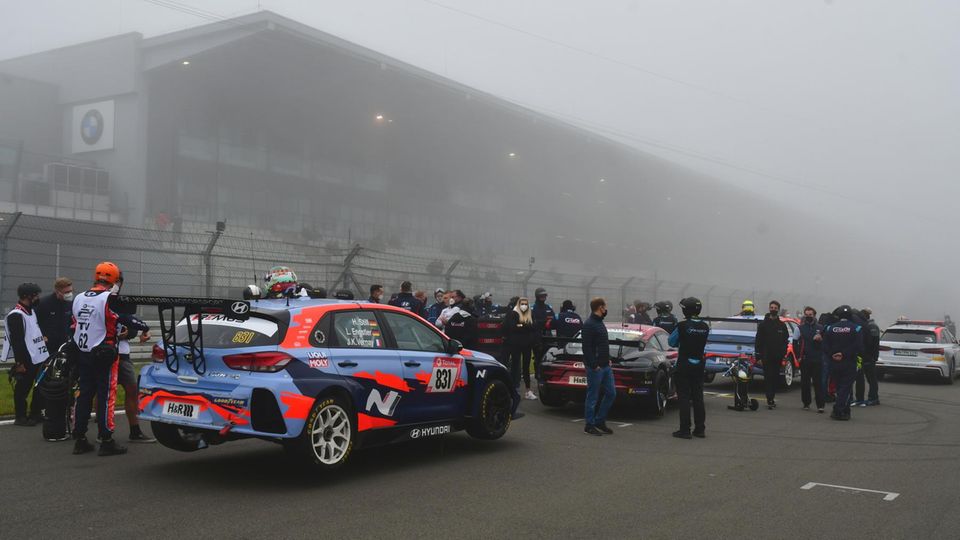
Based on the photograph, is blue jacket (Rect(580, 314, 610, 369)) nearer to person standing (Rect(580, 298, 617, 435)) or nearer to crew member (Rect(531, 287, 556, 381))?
person standing (Rect(580, 298, 617, 435))

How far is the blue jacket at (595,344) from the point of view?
936cm

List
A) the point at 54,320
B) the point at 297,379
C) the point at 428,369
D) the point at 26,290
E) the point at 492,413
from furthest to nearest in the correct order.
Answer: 1. the point at 54,320
2. the point at 26,290
3. the point at 492,413
4. the point at 428,369
5. the point at 297,379

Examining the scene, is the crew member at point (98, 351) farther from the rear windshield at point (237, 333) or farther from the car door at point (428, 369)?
the car door at point (428, 369)

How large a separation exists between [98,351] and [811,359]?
10334 millimetres

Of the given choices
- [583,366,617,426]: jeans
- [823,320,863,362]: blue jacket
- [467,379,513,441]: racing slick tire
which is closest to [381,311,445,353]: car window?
[467,379,513,441]: racing slick tire

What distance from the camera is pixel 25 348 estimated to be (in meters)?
8.56

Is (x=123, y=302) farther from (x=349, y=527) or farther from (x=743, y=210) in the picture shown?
(x=743, y=210)

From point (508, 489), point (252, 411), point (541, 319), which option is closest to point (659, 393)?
point (541, 319)

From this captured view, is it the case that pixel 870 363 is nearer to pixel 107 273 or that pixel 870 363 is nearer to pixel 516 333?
pixel 516 333

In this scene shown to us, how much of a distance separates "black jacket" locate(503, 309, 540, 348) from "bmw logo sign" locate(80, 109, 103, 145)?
110ft

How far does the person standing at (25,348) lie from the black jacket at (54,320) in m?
0.08

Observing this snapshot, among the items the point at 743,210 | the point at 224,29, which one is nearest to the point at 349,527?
the point at 224,29

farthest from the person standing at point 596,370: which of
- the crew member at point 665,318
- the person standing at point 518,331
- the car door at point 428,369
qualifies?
the crew member at point 665,318

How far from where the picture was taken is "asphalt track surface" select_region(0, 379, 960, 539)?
522 cm
